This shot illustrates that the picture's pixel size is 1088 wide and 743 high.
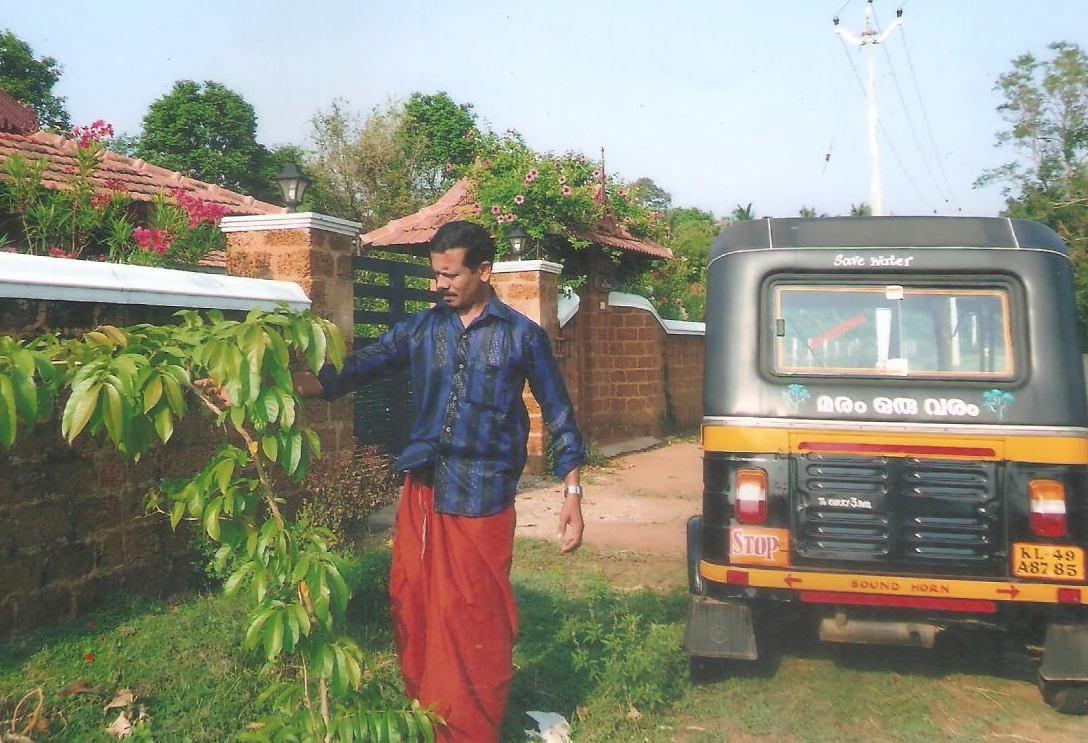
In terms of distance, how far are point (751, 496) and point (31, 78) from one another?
110 feet

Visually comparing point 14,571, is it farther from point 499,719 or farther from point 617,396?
point 617,396

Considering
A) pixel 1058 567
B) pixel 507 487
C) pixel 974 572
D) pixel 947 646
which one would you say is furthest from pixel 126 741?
pixel 947 646

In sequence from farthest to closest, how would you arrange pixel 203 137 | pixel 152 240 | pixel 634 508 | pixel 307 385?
pixel 203 137 < pixel 634 508 < pixel 152 240 < pixel 307 385

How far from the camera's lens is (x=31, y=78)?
30.5 meters

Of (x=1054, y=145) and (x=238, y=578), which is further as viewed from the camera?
(x=1054, y=145)

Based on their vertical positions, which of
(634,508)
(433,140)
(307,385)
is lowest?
(634,508)

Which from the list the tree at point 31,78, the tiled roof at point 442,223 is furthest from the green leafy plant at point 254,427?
the tree at point 31,78

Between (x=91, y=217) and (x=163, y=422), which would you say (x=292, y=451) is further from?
(x=91, y=217)

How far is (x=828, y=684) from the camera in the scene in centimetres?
434

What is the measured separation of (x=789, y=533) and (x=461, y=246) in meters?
1.96

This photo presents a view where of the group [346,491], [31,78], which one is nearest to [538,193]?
[346,491]

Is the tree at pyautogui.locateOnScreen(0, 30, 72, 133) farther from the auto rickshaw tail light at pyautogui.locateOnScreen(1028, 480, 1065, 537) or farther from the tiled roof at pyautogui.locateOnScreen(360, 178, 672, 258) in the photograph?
the auto rickshaw tail light at pyautogui.locateOnScreen(1028, 480, 1065, 537)

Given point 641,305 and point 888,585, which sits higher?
point 641,305

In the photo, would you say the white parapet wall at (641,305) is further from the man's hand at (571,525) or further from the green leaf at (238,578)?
the green leaf at (238,578)
